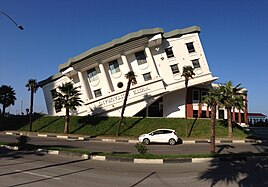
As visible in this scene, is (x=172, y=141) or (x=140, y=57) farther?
(x=140, y=57)

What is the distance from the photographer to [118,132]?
32188mm

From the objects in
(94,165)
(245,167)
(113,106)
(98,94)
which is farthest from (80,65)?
(245,167)

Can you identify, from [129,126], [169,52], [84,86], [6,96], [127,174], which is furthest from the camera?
[6,96]

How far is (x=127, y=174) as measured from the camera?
11.6 meters

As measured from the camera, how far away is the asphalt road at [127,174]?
9836 mm

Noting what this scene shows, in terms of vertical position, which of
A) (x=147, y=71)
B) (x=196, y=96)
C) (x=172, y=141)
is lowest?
(x=172, y=141)

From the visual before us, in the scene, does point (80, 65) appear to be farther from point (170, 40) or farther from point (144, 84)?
point (170, 40)

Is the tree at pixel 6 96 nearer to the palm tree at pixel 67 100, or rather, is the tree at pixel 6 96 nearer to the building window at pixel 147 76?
the palm tree at pixel 67 100

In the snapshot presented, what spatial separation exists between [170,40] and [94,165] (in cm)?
2822

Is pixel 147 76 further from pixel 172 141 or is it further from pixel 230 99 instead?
pixel 172 141

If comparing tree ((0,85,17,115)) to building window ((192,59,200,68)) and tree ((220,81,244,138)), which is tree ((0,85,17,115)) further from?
tree ((220,81,244,138))

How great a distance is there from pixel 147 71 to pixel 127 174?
28.5 meters

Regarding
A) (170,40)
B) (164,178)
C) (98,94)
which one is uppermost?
(170,40)

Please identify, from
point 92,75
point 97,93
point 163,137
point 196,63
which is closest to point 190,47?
point 196,63
